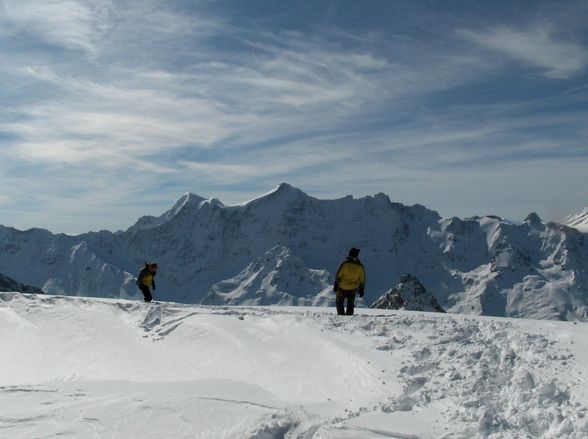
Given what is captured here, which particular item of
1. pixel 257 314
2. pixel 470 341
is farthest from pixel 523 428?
pixel 257 314

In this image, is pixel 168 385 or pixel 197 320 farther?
pixel 197 320

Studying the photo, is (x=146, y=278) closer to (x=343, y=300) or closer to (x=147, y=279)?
(x=147, y=279)

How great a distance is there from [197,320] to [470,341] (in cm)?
778

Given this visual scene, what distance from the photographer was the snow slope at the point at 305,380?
840 cm

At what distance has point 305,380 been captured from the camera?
1110 cm

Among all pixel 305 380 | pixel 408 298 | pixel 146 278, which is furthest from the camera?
pixel 408 298

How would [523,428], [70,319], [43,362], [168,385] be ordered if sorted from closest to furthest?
[523,428]
[168,385]
[43,362]
[70,319]

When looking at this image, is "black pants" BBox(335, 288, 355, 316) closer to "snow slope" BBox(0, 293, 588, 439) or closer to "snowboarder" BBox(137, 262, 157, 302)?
"snow slope" BBox(0, 293, 588, 439)

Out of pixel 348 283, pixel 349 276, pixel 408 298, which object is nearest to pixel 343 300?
pixel 348 283

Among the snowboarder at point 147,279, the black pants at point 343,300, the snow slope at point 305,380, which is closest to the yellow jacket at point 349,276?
the black pants at point 343,300

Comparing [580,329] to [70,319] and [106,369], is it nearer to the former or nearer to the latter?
[106,369]

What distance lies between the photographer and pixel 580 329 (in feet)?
→ 36.6

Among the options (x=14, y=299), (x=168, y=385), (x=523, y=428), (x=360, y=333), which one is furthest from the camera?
(x=14, y=299)

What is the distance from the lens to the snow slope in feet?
27.6
